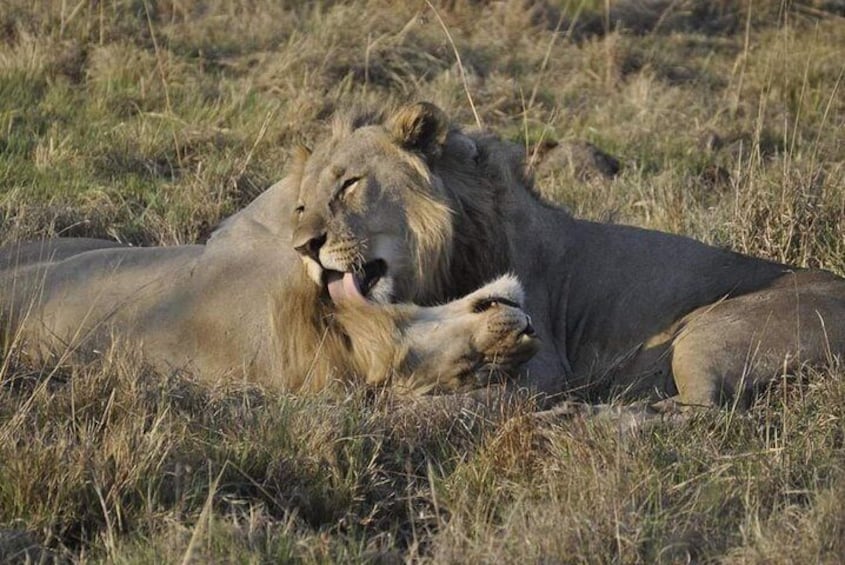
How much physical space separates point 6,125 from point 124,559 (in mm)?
4677

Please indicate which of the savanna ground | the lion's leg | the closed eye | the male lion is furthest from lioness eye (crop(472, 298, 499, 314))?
the lion's leg

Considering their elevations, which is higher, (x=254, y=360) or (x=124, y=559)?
(x=124, y=559)

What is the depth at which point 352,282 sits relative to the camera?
16.5 ft

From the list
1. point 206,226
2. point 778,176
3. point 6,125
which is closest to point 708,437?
point 778,176

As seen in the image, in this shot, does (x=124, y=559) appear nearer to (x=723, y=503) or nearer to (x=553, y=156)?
(x=723, y=503)

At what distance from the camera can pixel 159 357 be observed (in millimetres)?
5184

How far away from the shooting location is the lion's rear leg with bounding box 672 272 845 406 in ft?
16.2

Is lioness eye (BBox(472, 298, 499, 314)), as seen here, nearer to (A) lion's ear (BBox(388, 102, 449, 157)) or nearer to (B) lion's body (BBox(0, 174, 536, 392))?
(B) lion's body (BBox(0, 174, 536, 392))

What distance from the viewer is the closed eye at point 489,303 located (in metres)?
4.99

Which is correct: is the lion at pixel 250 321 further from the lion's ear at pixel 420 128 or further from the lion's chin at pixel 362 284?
the lion's ear at pixel 420 128

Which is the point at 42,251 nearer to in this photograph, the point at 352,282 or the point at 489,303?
the point at 352,282

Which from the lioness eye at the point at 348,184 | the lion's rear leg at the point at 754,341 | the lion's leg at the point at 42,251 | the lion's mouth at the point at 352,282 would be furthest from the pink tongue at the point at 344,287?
the lion's leg at the point at 42,251

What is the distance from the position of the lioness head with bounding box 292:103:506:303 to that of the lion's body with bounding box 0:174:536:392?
0.13 meters

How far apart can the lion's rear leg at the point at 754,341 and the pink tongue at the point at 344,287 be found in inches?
40.1
